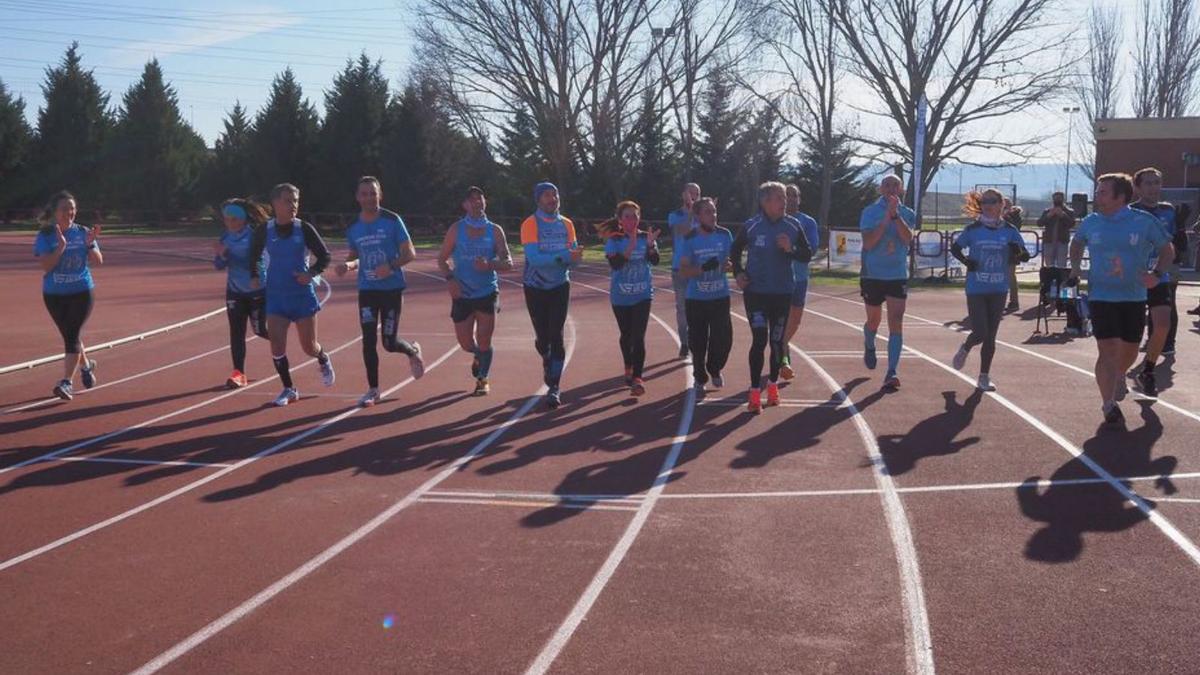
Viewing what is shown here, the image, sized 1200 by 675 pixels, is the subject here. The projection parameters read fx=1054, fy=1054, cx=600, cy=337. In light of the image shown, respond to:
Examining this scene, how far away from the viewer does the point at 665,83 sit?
48469 millimetres

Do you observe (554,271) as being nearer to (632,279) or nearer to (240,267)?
(632,279)

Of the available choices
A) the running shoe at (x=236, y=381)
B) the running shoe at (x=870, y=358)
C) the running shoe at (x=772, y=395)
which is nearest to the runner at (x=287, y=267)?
the running shoe at (x=236, y=381)

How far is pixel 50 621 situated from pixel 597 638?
7.74ft

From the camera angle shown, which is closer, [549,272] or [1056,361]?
[549,272]

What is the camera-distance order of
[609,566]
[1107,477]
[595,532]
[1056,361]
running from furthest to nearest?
[1056,361]
[1107,477]
[595,532]
[609,566]

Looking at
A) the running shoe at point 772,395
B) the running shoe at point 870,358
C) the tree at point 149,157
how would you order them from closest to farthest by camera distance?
the running shoe at point 772,395 → the running shoe at point 870,358 → the tree at point 149,157

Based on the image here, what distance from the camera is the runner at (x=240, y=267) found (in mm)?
9852

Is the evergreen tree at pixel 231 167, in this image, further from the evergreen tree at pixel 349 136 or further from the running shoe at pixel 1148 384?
the running shoe at pixel 1148 384

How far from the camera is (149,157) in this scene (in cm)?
6084

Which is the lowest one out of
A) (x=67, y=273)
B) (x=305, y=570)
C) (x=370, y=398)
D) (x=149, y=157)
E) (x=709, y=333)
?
(x=305, y=570)

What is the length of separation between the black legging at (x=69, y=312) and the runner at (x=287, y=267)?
1.76m

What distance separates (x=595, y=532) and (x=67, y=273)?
6469 mm

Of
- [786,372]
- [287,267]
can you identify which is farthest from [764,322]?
[287,267]

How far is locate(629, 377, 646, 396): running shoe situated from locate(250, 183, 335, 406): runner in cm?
294
